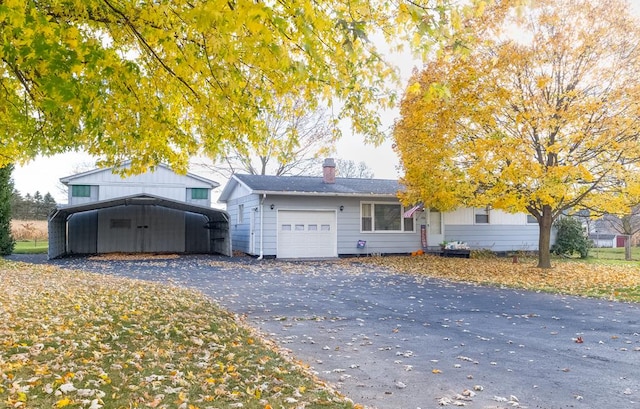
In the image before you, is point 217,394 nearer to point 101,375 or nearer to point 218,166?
point 101,375

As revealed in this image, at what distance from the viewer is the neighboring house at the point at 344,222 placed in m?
19.0

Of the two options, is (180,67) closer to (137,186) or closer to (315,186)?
(315,186)

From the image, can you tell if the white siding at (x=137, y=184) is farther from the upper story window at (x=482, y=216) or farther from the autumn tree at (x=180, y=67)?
the autumn tree at (x=180, y=67)

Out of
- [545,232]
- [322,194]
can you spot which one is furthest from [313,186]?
[545,232]

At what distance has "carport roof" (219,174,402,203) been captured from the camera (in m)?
18.9

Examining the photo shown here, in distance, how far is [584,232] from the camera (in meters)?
22.0

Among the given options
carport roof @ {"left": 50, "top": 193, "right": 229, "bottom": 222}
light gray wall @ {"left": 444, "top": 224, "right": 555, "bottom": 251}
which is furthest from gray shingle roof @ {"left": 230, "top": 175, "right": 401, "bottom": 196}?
light gray wall @ {"left": 444, "top": 224, "right": 555, "bottom": 251}

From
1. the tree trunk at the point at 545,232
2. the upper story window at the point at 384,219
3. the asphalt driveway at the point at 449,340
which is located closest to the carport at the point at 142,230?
the upper story window at the point at 384,219

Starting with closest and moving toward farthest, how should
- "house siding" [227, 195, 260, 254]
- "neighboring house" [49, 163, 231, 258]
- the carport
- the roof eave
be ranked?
the roof eave → "house siding" [227, 195, 260, 254] → "neighboring house" [49, 163, 231, 258] → the carport

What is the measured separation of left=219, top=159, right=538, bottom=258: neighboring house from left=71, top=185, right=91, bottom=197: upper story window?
698 centimetres

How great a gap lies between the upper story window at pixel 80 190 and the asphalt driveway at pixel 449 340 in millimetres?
13721

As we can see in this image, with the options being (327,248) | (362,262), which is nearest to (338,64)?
(362,262)

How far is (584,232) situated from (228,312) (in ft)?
65.3

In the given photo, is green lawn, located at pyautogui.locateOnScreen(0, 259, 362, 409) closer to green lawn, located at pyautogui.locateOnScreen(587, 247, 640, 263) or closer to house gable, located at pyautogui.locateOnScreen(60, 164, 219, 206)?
house gable, located at pyautogui.locateOnScreen(60, 164, 219, 206)
